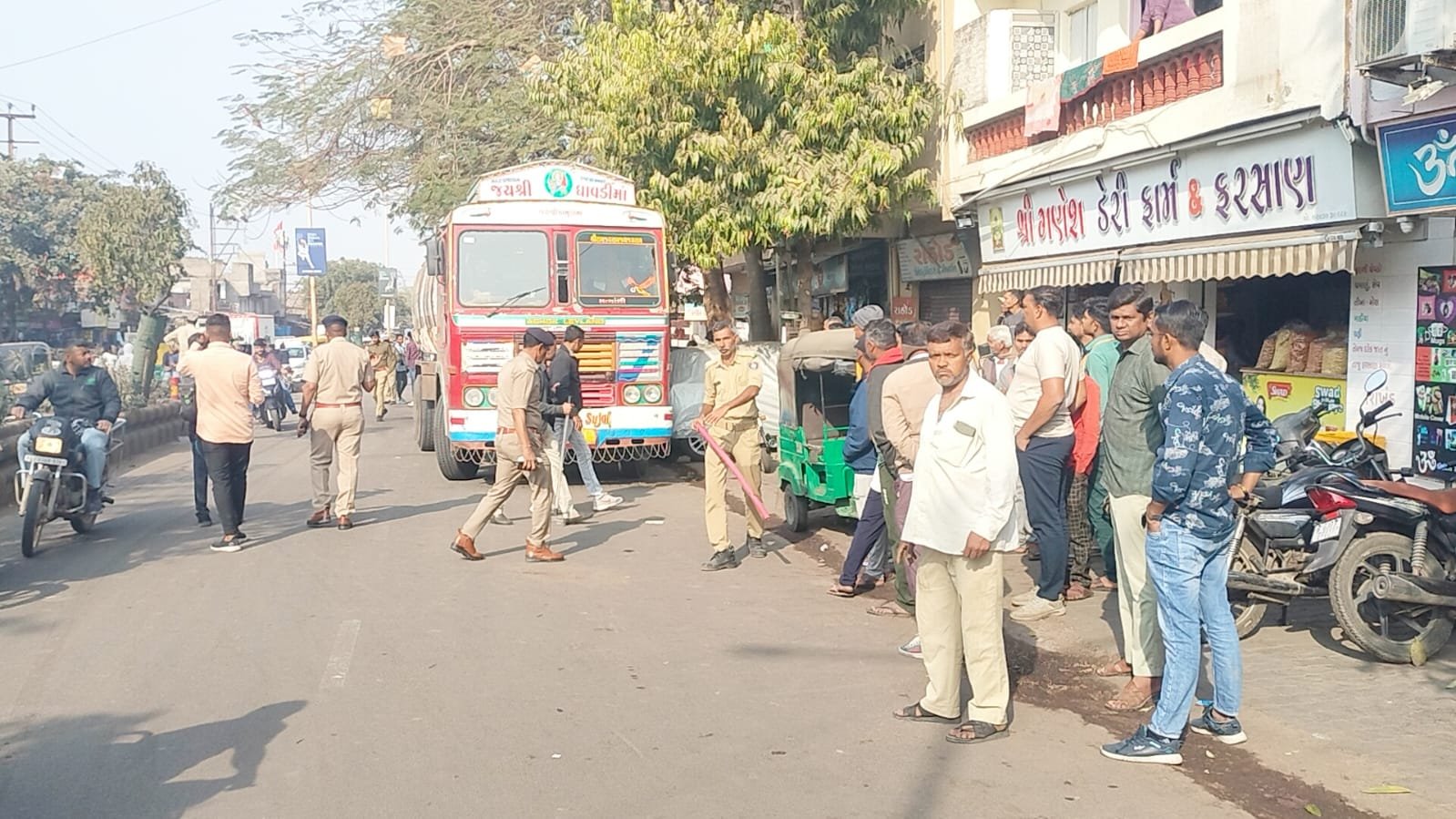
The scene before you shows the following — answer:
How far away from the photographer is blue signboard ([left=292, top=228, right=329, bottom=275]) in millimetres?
35969

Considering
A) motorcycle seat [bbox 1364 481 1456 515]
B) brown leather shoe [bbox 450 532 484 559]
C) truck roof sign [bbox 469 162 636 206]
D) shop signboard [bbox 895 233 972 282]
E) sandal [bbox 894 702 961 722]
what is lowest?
sandal [bbox 894 702 961 722]

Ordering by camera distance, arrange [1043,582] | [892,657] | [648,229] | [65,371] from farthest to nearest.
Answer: [648,229] → [65,371] → [1043,582] → [892,657]

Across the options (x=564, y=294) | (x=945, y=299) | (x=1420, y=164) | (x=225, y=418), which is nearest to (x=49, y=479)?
(x=225, y=418)

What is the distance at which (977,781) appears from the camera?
4.55 m

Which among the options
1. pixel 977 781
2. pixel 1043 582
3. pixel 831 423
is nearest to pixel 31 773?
pixel 977 781

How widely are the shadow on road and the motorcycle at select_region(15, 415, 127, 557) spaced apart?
14.7 feet

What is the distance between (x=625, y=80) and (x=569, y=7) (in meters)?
6.03

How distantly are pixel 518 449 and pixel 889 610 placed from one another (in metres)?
3.00

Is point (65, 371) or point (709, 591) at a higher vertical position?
point (65, 371)

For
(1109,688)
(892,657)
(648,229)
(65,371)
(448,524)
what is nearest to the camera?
(1109,688)

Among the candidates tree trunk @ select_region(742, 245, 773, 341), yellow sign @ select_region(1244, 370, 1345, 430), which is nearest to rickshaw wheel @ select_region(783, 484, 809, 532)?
yellow sign @ select_region(1244, 370, 1345, 430)

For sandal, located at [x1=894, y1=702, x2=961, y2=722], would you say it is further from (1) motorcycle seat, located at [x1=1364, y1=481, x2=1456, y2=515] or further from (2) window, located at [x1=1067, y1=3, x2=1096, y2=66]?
(2) window, located at [x1=1067, y1=3, x2=1096, y2=66]

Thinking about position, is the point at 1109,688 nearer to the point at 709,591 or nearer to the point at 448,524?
the point at 709,591

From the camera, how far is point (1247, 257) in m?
8.89
